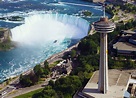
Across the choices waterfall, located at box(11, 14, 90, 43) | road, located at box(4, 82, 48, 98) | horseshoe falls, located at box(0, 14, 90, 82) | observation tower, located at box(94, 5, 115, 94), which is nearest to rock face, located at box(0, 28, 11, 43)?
waterfall, located at box(11, 14, 90, 43)

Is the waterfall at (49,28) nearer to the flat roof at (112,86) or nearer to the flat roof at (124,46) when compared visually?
the flat roof at (124,46)

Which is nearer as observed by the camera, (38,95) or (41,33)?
(38,95)

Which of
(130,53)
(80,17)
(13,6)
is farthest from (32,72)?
(13,6)

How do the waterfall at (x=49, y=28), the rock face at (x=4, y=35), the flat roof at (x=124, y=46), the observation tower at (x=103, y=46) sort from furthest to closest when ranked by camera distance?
1. the waterfall at (x=49, y=28)
2. the rock face at (x=4, y=35)
3. the flat roof at (x=124, y=46)
4. the observation tower at (x=103, y=46)

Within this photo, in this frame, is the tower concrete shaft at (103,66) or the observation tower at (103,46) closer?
the observation tower at (103,46)

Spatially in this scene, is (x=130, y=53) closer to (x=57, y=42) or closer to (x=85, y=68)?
(x=85, y=68)

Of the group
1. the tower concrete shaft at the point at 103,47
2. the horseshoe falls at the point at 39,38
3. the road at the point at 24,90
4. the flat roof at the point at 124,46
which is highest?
the tower concrete shaft at the point at 103,47

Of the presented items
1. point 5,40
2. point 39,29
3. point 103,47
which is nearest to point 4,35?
point 5,40

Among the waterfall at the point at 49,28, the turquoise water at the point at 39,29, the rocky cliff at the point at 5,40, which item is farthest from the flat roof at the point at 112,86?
the waterfall at the point at 49,28
